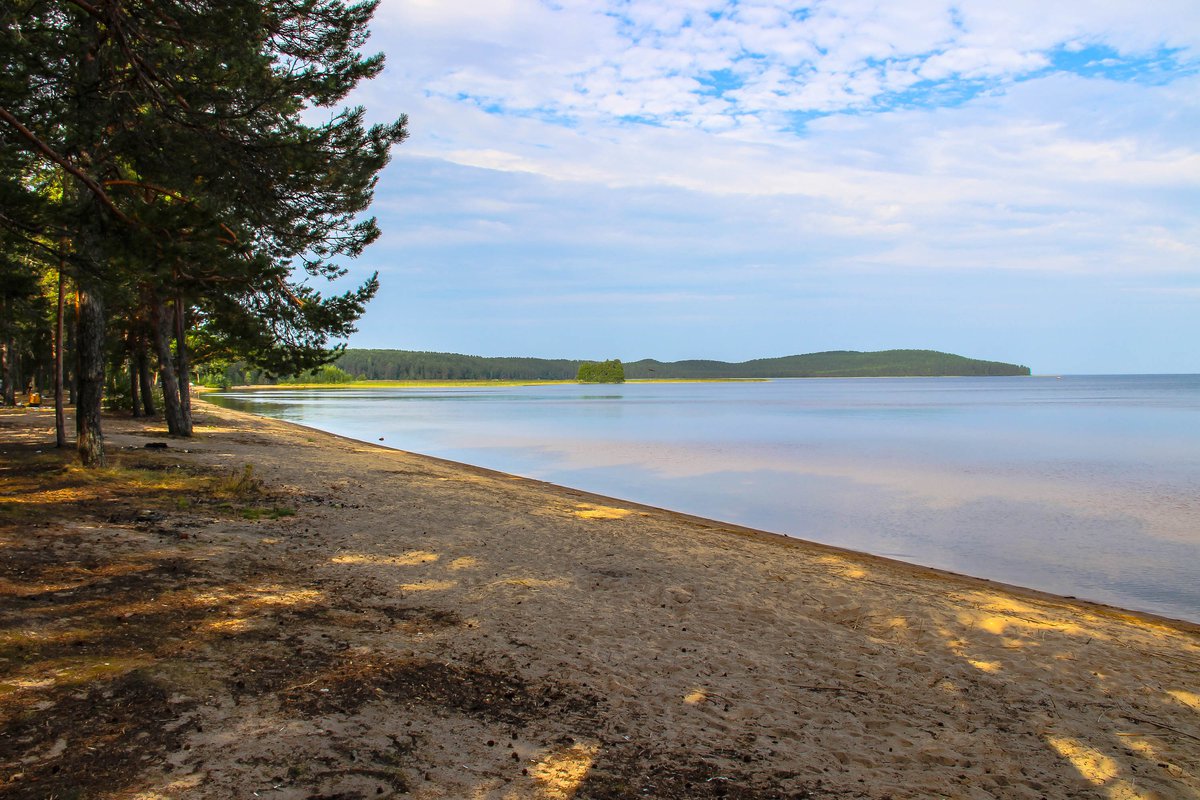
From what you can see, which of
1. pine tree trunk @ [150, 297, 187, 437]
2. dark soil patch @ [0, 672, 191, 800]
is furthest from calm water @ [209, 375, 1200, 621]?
dark soil patch @ [0, 672, 191, 800]

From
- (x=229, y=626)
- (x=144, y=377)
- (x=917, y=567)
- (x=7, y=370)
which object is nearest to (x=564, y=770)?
(x=229, y=626)

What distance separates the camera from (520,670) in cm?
580

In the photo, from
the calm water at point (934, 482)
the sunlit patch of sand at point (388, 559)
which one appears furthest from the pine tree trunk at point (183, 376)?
the sunlit patch of sand at point (388, 559)

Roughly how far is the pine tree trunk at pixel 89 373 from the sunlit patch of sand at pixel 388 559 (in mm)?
6002

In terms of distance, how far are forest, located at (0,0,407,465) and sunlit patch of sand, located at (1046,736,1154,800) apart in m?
8.32

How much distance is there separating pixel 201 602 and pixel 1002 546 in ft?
46.3

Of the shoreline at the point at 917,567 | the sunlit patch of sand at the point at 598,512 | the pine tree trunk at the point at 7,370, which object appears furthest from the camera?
the pine tree trunk at the point at 7,370

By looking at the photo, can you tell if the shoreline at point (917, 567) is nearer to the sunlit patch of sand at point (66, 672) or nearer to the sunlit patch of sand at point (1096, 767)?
the sunlit patch of sand at point (1096, 767)

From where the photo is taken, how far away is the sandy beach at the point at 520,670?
4188mm

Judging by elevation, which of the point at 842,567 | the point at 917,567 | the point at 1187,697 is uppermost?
the point at 1187,697

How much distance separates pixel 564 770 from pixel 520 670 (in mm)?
1571

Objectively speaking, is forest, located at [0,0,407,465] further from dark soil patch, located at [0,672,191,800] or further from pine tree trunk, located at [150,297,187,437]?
pine tree trunk, located at [150,297,187,437]

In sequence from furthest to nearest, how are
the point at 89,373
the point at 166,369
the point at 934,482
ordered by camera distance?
the point at 934,482, the point at 166,369, the point at 89,373

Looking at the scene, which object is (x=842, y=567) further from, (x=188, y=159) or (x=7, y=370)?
(x=7, y=370)
